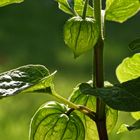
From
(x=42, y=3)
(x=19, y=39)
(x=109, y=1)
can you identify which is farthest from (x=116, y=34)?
(x=109, y=1)

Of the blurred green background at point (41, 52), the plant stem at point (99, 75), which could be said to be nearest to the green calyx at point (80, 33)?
the plant stem at point (99, 75)

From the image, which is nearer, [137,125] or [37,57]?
[137,125]

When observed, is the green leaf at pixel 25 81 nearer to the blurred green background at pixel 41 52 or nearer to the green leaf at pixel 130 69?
the green leaf at pixel 130 69

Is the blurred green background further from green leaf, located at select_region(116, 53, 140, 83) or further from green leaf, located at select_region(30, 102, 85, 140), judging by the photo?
green leaf, located at select_region(30, 102, 85, 140)

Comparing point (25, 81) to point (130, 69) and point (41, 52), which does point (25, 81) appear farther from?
point (41, 52)

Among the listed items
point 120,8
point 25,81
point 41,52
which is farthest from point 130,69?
point 41,52

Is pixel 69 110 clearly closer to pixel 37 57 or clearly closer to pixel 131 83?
pixel 131 83
